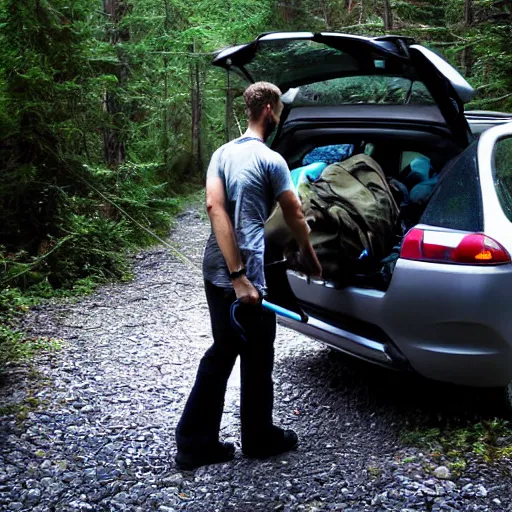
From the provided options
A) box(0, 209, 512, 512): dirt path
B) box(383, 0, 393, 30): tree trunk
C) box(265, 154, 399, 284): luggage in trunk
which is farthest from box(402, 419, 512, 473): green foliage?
box(383, 0, 393, 30): tree trunk

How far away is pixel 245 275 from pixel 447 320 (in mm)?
1151

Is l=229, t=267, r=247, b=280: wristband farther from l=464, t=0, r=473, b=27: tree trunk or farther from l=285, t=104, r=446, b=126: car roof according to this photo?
l=464, t=0, r=473, b=27: tree trunk

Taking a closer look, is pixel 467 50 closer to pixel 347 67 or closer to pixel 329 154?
pixel 329 154

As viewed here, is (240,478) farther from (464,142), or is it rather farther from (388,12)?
(388,12)

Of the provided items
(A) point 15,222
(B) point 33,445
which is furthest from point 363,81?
(A) point 15,222

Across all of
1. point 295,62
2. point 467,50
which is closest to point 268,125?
point 295,62

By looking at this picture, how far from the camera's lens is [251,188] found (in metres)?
3.19

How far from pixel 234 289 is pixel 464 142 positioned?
1918 millimetres

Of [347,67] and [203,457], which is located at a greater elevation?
[347,67]

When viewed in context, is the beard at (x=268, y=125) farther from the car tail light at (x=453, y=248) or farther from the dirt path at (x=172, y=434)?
the dirt path at (x=172, y=434)

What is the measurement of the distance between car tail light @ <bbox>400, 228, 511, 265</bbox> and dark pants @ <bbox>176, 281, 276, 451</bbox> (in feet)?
2.96

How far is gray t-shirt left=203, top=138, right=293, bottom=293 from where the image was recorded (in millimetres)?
3188

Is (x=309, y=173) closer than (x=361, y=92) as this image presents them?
Yes

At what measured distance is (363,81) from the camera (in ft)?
14.3
